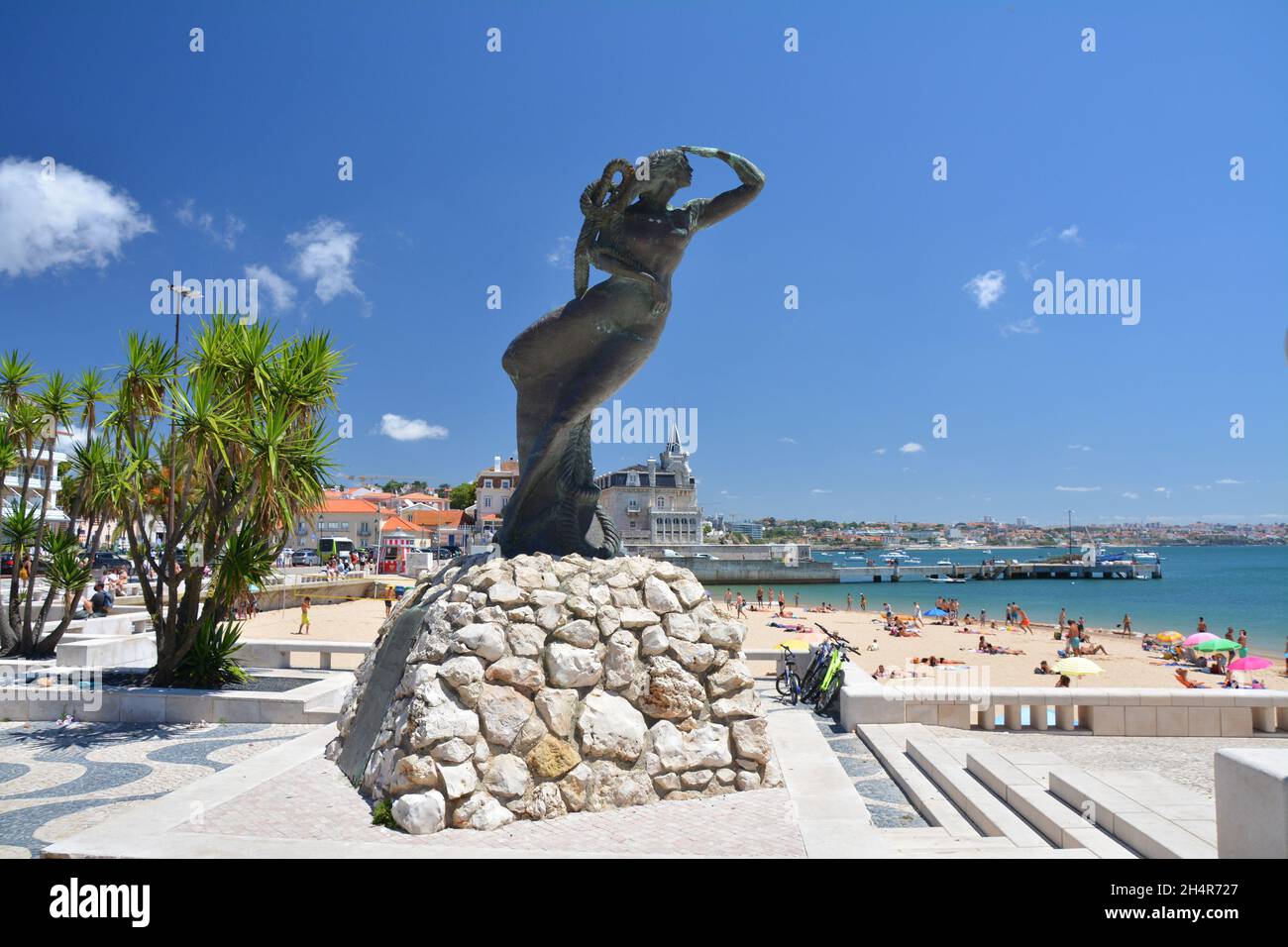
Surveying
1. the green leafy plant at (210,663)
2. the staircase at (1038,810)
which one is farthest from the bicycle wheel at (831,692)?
the green leafy plant at (210,663)

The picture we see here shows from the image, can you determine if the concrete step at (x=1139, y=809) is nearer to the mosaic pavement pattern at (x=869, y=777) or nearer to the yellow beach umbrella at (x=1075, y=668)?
the mosaic pavement pattern at (x=869, y=777)

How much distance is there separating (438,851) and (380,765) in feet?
4.17

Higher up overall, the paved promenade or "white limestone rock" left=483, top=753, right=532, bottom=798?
"white limestone rock" left=483, top=753, right=532, bottom=798

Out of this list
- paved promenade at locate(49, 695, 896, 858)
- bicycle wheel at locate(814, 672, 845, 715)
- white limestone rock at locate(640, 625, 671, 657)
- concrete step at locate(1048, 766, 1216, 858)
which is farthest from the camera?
bicycle wheel at locate(814, 672, 845, 715)

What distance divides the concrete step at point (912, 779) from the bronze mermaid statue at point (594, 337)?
3.36m

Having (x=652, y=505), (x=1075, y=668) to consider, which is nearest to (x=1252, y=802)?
(x=1075, y=668)

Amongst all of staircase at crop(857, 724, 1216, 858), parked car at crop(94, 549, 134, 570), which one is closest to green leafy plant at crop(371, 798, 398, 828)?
staircase at crop(857, 724, 1216, 858)

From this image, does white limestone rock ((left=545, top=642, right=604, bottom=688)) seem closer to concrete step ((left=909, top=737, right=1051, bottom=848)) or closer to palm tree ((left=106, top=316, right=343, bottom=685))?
concrete step ((left=909, top=737, right=1051, bottom=848))

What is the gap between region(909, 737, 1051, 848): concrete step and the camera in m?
5.43

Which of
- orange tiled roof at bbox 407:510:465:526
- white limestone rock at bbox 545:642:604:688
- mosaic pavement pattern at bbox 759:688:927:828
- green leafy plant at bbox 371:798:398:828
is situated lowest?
mosaic pavement pattern at bbox 759:688:927:828

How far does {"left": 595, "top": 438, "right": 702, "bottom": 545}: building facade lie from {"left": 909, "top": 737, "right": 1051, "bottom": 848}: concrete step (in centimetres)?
6909

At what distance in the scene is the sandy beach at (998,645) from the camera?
1908 centimetres

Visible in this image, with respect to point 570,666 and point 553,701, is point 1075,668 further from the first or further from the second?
point 553,701
